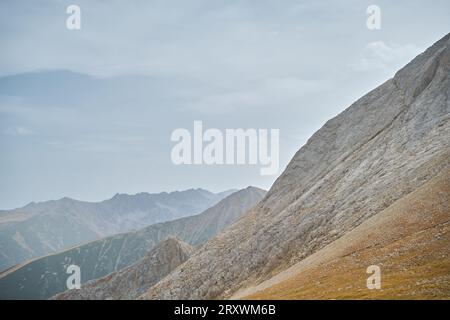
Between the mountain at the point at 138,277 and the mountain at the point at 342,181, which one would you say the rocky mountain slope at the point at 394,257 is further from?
the mountain at the point at 138,277

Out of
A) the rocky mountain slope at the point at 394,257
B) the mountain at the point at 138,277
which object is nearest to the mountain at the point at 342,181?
the rocky mountain slope at the point at 394,257

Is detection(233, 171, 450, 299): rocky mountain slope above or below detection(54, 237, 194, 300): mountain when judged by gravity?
above

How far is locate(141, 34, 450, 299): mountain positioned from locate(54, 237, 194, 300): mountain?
2505 inches

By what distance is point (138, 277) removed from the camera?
581 feet

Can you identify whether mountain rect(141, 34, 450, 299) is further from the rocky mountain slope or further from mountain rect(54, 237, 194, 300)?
mountain rect(54, 237, 194, 300)

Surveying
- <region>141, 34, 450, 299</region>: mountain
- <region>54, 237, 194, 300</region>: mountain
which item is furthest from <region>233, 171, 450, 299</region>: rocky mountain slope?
<region>54, 237, 194, 300</region>: mountain

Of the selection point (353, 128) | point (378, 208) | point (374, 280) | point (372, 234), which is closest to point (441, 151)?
point (378, 208)

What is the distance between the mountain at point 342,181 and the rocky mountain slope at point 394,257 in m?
8.47

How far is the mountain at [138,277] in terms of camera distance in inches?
6801

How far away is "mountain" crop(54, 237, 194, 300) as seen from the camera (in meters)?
173

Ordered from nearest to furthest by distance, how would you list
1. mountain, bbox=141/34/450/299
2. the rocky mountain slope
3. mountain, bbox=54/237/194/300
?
the rocky mountain slope → mountain, bbox=141/34/450/299 → mountain, bbox=54/237/194/300

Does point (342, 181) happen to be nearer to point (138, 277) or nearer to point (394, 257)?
point (394, 257)

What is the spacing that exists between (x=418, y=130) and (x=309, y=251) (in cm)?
3639
